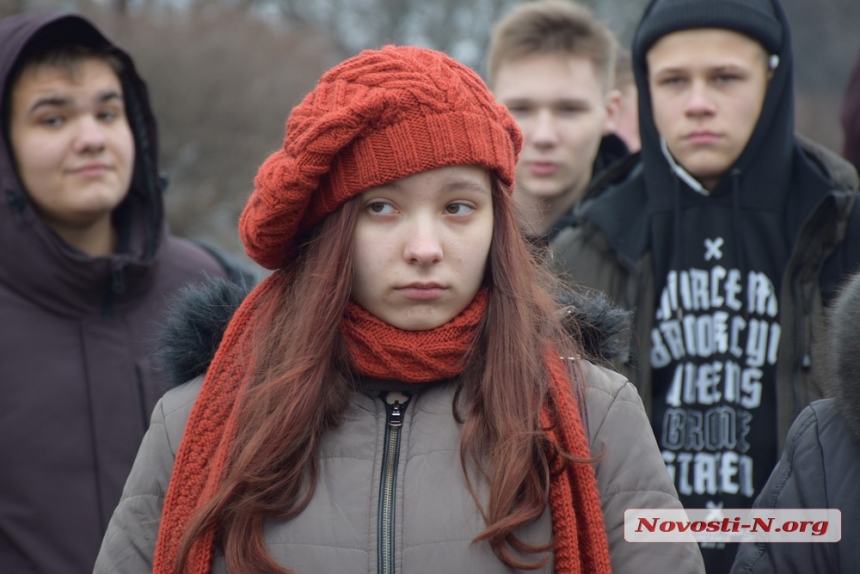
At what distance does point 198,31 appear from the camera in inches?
530

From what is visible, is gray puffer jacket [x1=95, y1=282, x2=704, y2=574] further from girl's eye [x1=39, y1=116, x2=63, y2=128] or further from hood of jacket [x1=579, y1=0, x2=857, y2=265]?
girl's eye [x1=39, y1=116, x2=63, y2=128]

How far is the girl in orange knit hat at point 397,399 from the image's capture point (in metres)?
2.28

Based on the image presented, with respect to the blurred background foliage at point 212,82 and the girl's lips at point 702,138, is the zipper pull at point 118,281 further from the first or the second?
the blurred background foliage at point 212,82

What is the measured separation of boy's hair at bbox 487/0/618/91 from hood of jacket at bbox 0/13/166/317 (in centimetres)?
158

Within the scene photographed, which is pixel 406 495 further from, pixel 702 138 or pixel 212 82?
pixel 212 82

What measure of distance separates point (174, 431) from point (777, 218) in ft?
6.50

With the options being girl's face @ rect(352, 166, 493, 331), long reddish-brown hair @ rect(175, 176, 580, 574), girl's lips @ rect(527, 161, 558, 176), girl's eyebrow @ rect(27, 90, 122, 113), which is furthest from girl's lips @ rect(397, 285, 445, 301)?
girl's lips @ rect(527, 161, 558, 176)

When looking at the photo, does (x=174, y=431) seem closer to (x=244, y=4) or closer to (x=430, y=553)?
(x=430, y=553)

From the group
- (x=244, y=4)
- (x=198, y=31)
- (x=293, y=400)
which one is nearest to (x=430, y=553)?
(x=293, y=400)

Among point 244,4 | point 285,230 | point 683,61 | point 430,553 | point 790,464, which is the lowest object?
point 430,553

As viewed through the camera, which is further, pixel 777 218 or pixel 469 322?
pixel 777 218

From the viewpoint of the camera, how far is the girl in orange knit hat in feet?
7.48

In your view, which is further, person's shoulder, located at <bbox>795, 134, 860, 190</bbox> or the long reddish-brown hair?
person's shoulder, located at <bbox>795, 134, 860, 190</bbox>

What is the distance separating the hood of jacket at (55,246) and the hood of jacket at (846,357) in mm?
2319
